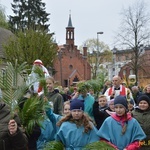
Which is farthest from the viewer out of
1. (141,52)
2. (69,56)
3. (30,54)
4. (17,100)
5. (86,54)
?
(86,54)

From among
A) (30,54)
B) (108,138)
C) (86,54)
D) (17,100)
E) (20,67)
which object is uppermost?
(86,54)

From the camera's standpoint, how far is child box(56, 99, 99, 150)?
604 centimetres

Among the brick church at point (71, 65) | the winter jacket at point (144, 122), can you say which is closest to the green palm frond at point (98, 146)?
the winter jacket at point (144, 122)

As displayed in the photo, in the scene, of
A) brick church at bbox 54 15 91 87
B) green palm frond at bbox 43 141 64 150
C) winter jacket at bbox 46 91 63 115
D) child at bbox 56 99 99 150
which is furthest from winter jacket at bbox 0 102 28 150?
→ brick church at bbox 54 15 91 87

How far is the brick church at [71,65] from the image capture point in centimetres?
7406

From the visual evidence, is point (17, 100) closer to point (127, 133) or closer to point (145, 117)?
point (127, 133)

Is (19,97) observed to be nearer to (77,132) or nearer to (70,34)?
(77,132)

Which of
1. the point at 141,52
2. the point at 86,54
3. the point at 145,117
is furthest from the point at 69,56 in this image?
the point at 145,117

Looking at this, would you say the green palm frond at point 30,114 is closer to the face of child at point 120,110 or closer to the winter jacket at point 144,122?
the face of child at point 120,110

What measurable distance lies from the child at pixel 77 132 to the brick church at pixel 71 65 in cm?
6657

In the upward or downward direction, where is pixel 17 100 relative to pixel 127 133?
upward

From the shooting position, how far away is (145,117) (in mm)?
7172

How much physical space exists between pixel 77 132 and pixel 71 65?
234 feet

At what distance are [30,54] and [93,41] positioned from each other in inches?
2314
